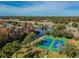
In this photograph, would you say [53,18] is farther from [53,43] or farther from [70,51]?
[70,51]

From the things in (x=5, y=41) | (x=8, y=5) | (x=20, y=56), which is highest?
(x=8, y=5)

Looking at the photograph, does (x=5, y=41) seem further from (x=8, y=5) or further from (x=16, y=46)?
(x=8, y=5)

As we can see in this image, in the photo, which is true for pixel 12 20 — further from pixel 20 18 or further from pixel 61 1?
pixel 61 1

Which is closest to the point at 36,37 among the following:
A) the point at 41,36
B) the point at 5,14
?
the point at 41,36

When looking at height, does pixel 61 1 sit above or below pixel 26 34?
above

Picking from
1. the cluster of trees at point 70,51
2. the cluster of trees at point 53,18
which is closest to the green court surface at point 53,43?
the cluster of trees at point 70,51

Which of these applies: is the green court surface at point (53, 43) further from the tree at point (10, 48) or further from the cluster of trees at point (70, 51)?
the tree at point (10, 48)

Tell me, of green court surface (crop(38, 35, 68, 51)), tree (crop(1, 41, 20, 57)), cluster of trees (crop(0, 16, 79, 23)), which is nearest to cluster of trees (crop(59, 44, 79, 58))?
green court surface (crop(38, 35, 68, 51))

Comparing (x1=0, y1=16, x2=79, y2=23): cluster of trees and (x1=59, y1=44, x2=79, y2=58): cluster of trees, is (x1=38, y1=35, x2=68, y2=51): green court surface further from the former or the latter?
(x1=0, y1=16, x2=79, y2=23): cluster of trees
